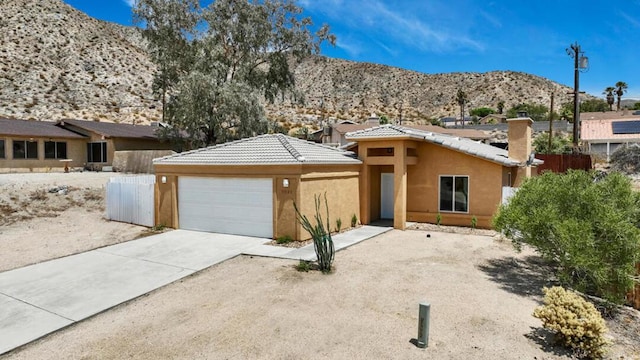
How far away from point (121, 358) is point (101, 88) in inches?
2271

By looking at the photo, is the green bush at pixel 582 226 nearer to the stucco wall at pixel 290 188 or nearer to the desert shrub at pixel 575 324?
the desert shrub at pixel 575 324

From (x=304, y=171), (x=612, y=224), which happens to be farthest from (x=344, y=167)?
(x=612, y=224)

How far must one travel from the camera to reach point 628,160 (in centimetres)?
3052

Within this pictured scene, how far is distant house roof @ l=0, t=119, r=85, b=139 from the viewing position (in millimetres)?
27408

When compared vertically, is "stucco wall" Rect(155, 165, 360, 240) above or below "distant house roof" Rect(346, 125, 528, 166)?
below

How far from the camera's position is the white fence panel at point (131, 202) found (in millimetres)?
16906

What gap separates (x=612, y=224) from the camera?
8.41 metres

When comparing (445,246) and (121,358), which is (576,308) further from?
(121,358)

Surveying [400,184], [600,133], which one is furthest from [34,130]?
[600,133]

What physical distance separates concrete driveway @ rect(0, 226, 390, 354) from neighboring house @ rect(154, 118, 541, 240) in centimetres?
113

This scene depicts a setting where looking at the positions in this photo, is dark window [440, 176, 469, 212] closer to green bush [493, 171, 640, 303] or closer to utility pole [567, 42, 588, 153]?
green bush [493, 171, 640, 303]

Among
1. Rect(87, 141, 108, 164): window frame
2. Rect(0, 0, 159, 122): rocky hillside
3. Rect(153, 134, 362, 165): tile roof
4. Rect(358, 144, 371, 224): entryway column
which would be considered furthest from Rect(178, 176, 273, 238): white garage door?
Rect(0, 0, 159, 122): rocky hillside

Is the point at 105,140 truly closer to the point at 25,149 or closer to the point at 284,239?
the point at 25,149

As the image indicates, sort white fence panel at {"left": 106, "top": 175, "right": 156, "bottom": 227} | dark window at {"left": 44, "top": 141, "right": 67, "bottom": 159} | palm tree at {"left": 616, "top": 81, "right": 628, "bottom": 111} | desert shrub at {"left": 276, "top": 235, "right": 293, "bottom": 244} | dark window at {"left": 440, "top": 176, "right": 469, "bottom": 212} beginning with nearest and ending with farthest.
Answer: desert shrub at {"left": 276, "top": 235, "right": 293, "bottom": 244}, dark window at {"left": 440, "top": 176, "right": 469, "bottom": 212}, white fence panel at {"left": 106, "top": 175, "right": 156, "bottom": 227}, dark window at {"left": 44, "top": 141, "right": 67, "bottom": 159}, palm tree at {"left": 616, "top": 81, "right": 628, "bottom": 111}
